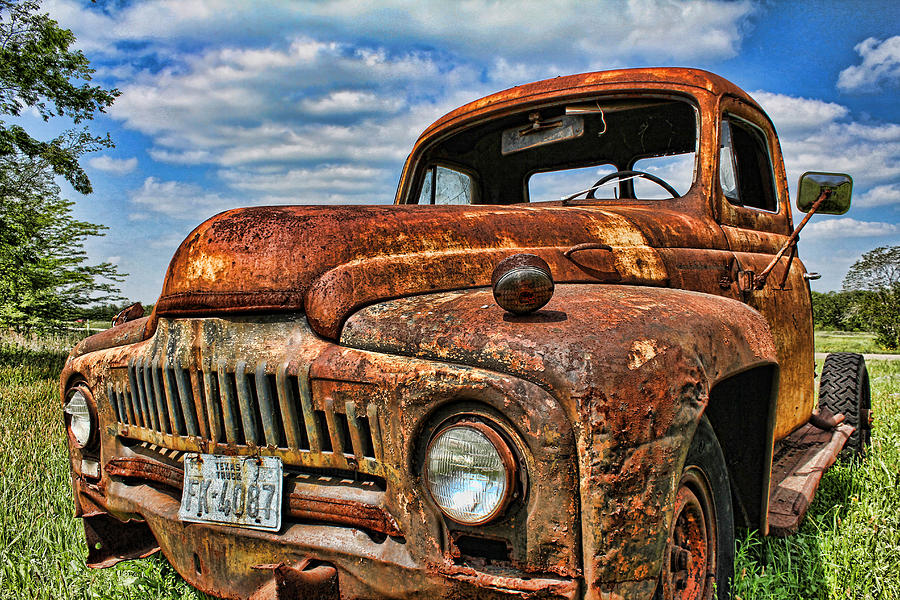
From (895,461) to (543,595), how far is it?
3368mm

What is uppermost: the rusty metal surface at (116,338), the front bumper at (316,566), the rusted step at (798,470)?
the rusty metal surface at (116,338)

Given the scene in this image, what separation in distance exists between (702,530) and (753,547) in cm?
94

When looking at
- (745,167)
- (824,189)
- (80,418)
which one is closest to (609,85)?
(745,167)

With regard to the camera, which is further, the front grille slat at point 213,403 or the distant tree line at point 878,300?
the distant tree line at point 878,300

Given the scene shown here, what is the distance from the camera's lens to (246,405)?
176cm

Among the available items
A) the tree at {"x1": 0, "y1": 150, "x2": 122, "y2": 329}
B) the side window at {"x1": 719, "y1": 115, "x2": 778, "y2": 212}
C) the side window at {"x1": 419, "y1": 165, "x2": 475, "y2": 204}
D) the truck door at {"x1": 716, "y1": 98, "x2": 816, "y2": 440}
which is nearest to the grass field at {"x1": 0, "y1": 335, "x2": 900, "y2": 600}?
the truck door at {"x1": 716, "y1": 98, "x2": 816, "y2": 440}

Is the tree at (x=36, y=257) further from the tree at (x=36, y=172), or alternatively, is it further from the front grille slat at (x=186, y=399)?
the front grille slat at (x=186, y=399)

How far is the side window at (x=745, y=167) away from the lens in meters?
3.00

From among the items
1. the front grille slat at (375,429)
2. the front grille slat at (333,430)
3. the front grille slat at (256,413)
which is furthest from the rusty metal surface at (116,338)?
the front grille slat at (375,429)

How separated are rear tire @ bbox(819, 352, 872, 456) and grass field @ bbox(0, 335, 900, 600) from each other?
0.11 m

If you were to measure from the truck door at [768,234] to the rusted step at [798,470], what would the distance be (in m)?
0.10

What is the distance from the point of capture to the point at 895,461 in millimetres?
3781

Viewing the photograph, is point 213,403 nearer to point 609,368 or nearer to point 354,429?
point 354,429

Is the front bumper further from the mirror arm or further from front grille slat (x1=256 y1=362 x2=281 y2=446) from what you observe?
the mirror arm
